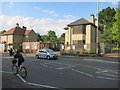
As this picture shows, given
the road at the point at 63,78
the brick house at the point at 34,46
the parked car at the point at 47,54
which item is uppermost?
the brick house at the point at 34,46

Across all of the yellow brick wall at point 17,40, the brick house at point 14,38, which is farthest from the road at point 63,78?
the yellow brick wall at point 17,40

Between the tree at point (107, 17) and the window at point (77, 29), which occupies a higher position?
the tree at point (107, 17)

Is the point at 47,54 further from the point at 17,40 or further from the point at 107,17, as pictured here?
the point at 107,17

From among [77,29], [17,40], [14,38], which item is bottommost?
[17,40]

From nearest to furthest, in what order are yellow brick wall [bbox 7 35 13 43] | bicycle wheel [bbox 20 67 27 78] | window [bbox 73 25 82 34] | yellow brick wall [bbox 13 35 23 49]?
bicycle wheel [bbox 20 67 27 78] → window [bbox 73 25 82 34] → yellow brick wall [bbox 7 35 13 43] → yellow brick wall [bbox 13 35 23 49]

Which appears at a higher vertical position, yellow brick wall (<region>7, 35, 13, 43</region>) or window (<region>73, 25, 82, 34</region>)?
window (<region>73, 25, 82, 34</region>)

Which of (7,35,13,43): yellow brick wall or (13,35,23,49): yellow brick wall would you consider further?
(13,35,23,49): yellow brick wall

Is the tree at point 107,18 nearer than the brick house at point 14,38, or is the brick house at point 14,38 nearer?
the brick house at point 14,38

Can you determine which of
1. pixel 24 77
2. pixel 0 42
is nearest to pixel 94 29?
pixel 24 77

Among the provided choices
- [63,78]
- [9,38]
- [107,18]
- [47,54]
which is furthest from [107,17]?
[63,78]

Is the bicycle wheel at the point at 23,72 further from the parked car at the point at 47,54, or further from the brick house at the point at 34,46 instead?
the brick house at the point at 34,46

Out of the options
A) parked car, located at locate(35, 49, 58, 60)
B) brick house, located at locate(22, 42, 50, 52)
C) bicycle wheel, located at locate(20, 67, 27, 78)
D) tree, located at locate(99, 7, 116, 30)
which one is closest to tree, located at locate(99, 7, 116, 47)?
tree, located at locate(99, 7, 116, 30)

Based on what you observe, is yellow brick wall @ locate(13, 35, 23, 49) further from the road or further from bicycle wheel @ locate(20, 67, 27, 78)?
bicycle wheel @ locate(20, 67, 27, 78)

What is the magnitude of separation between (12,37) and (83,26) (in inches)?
1024
